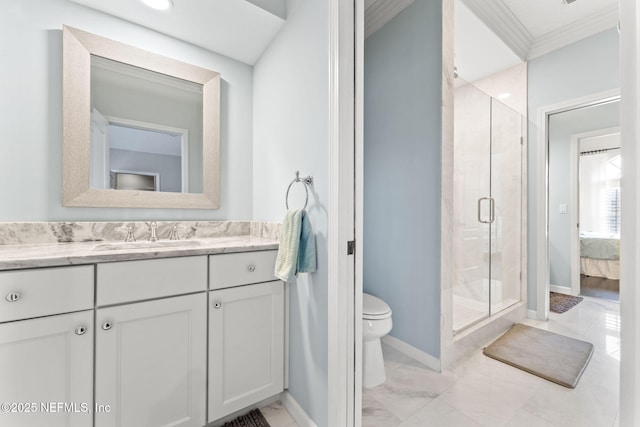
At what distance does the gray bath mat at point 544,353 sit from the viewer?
5.82ft

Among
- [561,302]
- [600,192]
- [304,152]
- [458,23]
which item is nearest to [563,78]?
[458,23]

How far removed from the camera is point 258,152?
6.37 ft

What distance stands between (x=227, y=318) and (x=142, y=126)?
1274mm

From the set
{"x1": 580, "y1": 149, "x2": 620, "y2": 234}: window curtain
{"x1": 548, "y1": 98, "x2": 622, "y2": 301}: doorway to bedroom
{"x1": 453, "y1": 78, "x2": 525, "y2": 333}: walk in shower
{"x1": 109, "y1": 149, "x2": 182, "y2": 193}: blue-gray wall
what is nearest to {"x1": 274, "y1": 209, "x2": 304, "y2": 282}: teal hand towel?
{"x1": 109, "y1": 149, "x2": 182, "y2": 193}: blue-gray wall

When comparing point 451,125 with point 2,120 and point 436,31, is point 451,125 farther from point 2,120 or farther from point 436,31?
point 2,120

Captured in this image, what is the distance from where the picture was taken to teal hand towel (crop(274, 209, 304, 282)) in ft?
4.14

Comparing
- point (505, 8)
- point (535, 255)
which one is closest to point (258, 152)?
point (505, 8)

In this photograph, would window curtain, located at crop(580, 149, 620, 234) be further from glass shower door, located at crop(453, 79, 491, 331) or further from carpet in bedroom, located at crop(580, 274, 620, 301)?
glass shower door, located at crop(453, 79, 491, 331)

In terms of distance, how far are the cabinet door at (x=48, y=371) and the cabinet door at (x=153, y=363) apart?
0.15 ft

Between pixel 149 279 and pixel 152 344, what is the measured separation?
276 millimetres

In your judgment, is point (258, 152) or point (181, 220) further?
point (258, 152)

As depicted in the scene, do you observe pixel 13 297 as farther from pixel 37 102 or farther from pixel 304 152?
pixel 304 152

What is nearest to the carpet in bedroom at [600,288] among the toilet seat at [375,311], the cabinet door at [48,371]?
the toilet seat at [375,311]

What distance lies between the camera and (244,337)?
1363 millimetres
